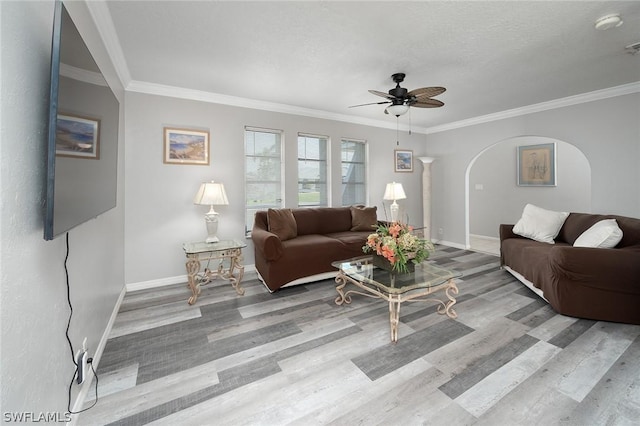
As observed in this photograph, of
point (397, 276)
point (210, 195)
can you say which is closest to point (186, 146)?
point (210, 195)

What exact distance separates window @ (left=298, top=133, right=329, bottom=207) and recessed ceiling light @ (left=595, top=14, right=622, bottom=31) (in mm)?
3392

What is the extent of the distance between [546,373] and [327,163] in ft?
12.7

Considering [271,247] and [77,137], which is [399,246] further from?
[77,137]

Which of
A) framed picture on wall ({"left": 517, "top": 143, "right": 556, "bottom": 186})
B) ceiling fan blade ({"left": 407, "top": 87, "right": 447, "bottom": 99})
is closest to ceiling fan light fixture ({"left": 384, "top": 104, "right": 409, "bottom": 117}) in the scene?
ceiling fan blade ({"left": 407, "top": 87, "right": 447, "bottom": 99})

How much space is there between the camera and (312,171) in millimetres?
4727

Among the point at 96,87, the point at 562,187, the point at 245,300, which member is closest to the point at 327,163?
the point at 245,300

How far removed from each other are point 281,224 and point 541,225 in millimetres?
3573

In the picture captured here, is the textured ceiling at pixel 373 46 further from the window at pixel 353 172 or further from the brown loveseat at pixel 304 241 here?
the brown loveseat at pixel 304 241

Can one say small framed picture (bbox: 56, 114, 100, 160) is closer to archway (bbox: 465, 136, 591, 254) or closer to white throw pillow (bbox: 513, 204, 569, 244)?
white throw pillow (bbox: 513, 204, 569, 244)

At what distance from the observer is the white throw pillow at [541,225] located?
361 cm

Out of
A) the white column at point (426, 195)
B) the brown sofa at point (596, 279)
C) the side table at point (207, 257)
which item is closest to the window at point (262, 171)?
the side table at point (207, 257)

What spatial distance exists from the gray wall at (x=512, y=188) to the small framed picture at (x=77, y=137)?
260 inches

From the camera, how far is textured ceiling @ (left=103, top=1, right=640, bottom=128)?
80.4 inches

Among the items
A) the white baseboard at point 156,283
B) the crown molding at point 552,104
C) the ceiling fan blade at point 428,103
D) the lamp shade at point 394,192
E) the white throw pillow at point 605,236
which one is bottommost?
the white baseboard at point 156,283
